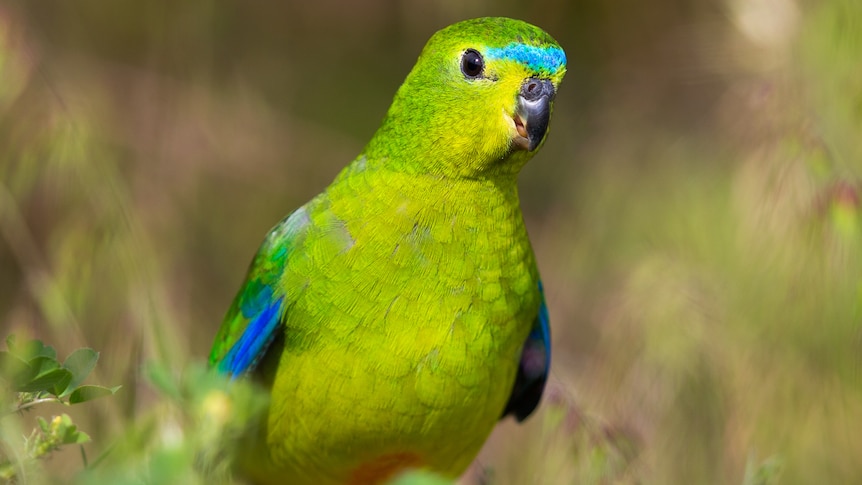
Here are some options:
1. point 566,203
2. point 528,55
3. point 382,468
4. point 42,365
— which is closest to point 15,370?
point 42,365

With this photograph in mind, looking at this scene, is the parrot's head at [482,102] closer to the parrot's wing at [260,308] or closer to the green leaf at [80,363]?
the parrot's wing at [260,308]

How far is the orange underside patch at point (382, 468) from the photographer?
2.46 metres

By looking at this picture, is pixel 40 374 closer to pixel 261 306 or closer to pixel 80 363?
pixel 80 363

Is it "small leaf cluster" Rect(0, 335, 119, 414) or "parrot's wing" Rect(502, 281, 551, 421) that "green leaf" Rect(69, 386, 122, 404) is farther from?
"parrot's wing" Rect(502, 281, 551, 421)

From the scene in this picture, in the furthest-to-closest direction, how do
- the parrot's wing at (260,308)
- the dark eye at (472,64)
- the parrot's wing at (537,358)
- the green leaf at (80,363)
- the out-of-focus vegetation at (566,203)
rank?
the parrot's wing at (537,358)
the out-of-focus vegetation at (566,203)
the parrot's wing at (260,308)
the dark eye at (472,64)
the green leaf at (80,363)

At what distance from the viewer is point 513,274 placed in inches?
96.4

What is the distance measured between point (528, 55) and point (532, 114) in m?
0.16

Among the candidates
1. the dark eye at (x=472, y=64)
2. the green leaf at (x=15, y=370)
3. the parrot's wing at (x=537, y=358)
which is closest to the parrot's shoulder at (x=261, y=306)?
the dark eye at (x=472, y=64)

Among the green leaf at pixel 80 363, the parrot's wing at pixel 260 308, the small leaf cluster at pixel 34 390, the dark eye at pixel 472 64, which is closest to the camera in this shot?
the small leaf cluster at pixel 34 390

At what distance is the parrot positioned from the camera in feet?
7.61

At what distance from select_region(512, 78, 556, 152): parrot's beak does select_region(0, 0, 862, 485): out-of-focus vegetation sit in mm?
613

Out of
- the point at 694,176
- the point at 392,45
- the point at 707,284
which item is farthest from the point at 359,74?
the point at 707,284

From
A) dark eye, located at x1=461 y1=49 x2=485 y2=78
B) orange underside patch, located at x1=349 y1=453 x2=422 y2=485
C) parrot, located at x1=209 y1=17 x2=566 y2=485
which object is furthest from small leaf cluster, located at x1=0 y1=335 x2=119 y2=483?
dark eye, located at x1=461 y1=49 x2=485 y2=78

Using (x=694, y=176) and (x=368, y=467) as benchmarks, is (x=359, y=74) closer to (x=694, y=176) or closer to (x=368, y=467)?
(x=694, y=176)
